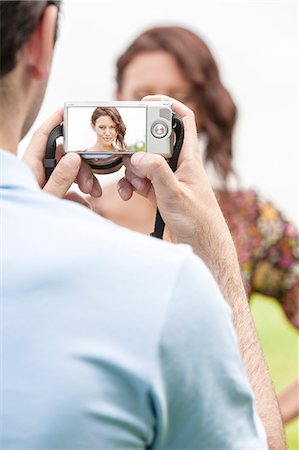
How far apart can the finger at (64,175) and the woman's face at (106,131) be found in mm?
38

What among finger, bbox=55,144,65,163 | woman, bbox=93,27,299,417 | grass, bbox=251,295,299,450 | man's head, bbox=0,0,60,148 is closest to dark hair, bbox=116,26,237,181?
woman, bbox=93,27,299,417

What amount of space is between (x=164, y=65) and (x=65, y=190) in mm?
1645

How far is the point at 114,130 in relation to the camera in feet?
4.13

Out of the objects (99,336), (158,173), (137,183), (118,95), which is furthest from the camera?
(118,95)

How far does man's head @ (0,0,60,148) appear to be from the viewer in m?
0.89

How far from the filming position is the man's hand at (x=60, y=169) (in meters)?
1.24

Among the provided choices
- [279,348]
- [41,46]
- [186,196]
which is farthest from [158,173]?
[279,348]

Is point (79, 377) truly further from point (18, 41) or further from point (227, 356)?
point (18, 41)

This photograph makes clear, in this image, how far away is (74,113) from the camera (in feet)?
4.15

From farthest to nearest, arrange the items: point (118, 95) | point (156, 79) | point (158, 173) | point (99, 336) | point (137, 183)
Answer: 1. point (118, 95)
2. point (156, 79)
3. point (137, 183)
4. point (158, 173)
5. point (99, 336)

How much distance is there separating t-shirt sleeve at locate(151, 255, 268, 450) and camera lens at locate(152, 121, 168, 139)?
0.44 metres

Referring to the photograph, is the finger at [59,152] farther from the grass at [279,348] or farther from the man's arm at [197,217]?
the grass at [279,348]

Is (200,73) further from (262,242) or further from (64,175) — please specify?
(64,175)

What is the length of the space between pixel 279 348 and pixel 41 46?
3011 mm
